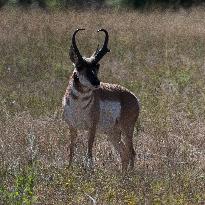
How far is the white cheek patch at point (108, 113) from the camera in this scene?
8609mm

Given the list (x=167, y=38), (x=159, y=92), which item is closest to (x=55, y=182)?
(x=159, y=92)

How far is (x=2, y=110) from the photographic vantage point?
1088 centimetres

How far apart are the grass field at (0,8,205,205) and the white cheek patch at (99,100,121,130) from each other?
385 mm

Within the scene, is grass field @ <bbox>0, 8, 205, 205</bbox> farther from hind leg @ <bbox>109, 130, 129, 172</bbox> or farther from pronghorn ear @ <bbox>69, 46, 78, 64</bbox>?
pronghorn ear @ <bbox>69, 46, 78, 64</bbox>

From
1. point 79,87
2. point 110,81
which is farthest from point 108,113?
point 110,81

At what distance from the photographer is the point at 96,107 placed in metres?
8.52

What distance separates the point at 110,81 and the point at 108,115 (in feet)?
16.9

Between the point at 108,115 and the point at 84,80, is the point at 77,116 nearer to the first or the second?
the point at 84,80

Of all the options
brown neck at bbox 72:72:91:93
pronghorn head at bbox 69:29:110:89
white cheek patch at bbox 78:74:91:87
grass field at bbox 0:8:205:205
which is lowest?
grass field at bbox 0:8:205:205

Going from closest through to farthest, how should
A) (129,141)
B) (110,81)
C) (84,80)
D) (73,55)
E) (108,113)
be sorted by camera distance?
(84,80) → (73,55) → (108,113) → (129,141) → (110,81)

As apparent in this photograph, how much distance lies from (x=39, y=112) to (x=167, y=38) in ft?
28.3

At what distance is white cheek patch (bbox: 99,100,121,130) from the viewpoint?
861 centimetres

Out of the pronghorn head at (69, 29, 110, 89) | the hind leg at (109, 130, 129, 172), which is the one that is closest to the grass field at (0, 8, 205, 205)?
the hind leg at (109, 130, 129, 172)

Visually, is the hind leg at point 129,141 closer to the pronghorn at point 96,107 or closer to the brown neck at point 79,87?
the pronghorn at point 96,107
